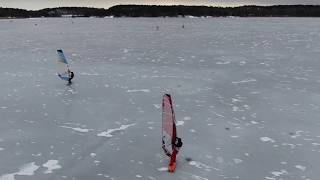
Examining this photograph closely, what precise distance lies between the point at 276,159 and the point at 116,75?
12.1 metres

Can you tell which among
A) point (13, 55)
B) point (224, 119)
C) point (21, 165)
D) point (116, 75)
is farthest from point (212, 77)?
point (13, 55)

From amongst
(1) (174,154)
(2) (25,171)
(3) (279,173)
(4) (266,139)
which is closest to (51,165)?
(2) (25,171)

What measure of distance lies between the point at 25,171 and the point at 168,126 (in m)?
3.33

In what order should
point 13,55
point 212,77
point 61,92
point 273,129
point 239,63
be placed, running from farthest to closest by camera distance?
point 13,55, point 239,63, point 212,77, point 61,92, point 273,129

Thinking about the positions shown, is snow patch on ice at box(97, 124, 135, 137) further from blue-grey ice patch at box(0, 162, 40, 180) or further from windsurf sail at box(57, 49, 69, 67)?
windsurf sail at box(57, 49, 69, 67)

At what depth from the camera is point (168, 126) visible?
8406mm

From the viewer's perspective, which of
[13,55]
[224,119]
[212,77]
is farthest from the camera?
[13,55]

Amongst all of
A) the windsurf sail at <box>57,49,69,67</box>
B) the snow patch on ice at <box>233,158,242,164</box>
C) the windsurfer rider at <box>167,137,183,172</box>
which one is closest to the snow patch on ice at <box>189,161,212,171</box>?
the windsurfer rider at <box>167,137,183,172</box>

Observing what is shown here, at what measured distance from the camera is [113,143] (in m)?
10.1

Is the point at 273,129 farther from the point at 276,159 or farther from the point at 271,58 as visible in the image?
the point at 271,58

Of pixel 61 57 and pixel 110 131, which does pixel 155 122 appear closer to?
pixel 110 131

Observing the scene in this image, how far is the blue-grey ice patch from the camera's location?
8219mm

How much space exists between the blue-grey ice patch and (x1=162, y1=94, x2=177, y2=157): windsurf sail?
2982mm

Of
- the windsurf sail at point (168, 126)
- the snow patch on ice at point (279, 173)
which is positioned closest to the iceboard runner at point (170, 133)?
the windsurf sail at point (168, 126)
